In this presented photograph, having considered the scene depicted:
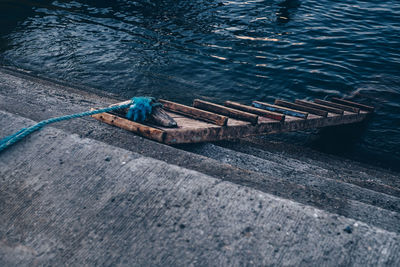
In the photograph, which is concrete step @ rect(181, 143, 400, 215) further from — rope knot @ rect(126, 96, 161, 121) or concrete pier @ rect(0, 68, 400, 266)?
rope knot @ rect(126, 96, 161, 121)

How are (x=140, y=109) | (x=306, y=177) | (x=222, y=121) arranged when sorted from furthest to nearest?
(x=222, y=121)
(x=140, y=109)
(x=306, y=177)

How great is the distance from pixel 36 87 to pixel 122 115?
160 centimetres

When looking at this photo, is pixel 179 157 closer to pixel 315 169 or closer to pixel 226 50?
pixel 315 169

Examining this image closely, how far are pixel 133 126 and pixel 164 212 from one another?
39.1 inches

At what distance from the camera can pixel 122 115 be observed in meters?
2.68

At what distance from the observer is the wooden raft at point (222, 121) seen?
2.39 metres

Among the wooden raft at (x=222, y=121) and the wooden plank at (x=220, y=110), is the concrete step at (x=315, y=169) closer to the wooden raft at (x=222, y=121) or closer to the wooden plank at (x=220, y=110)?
the wooden raft at (x=222, y=121)

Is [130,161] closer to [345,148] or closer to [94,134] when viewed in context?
[94,134]

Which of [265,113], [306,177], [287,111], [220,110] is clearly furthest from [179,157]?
[287,111]

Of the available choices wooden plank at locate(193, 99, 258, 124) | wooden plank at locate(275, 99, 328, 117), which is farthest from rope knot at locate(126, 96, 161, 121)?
wooden plank at locate(275, 99, 328, 117)

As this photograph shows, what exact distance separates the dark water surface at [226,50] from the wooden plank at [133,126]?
3.13m

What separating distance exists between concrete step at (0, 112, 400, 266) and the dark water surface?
3.59 meters

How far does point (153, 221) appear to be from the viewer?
1628 mm

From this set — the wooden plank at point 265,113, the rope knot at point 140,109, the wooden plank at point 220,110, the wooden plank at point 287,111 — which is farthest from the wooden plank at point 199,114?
the wooden plank at point 287,111
